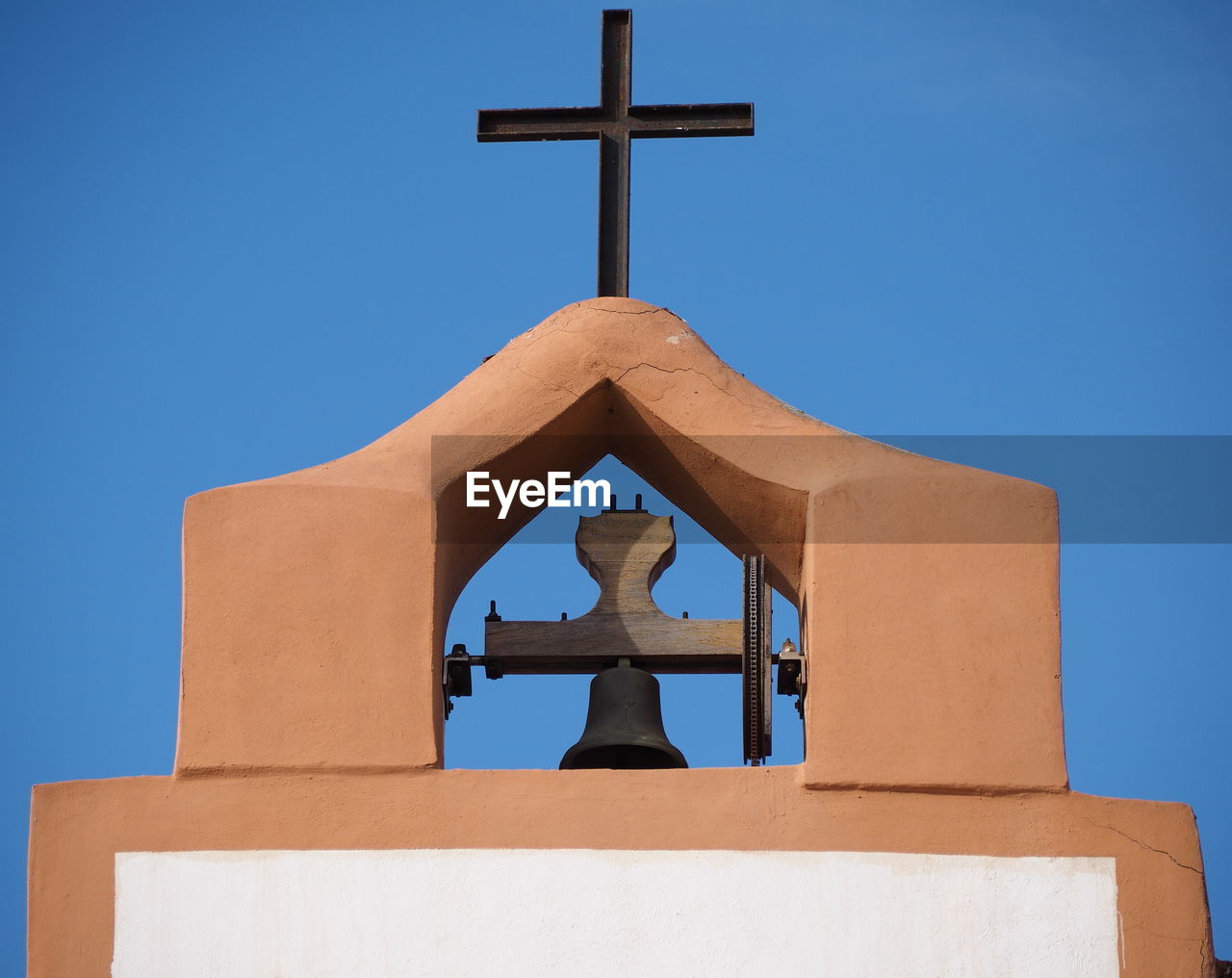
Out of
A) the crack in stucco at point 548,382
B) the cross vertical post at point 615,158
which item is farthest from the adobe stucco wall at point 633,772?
the cross vertical post at point 615,158

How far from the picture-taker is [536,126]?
7.98 m

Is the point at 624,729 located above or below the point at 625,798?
above

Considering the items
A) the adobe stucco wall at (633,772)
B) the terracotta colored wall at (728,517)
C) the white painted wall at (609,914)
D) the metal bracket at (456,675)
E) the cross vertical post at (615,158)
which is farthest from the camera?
the cross vertical post at (615,158)

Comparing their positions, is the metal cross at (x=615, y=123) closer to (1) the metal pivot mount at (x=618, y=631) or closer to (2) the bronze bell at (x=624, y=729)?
(1) the metal pivot mount at (x=618, y=631)

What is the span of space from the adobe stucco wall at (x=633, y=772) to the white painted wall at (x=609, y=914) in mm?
46

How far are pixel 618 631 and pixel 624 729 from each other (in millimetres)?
303

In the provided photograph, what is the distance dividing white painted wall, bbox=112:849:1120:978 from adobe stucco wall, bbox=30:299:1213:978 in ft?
0.15

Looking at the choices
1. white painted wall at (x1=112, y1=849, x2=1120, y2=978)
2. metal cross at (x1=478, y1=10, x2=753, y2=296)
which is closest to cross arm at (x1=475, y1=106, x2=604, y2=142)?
metal cross at (x1=478, y1=10, x2=753, y2=296)

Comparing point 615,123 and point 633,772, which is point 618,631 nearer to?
point 633,772

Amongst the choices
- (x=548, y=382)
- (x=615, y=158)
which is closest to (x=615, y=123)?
(x=615, y=158)

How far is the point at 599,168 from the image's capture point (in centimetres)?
790

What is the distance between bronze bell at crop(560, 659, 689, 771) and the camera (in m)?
7.50

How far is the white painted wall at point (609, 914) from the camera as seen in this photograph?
21.6 ft

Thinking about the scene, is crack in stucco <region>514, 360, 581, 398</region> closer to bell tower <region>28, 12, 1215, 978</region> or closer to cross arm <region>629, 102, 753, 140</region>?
bell tower <region>28, 12, 1215, 978</region>
